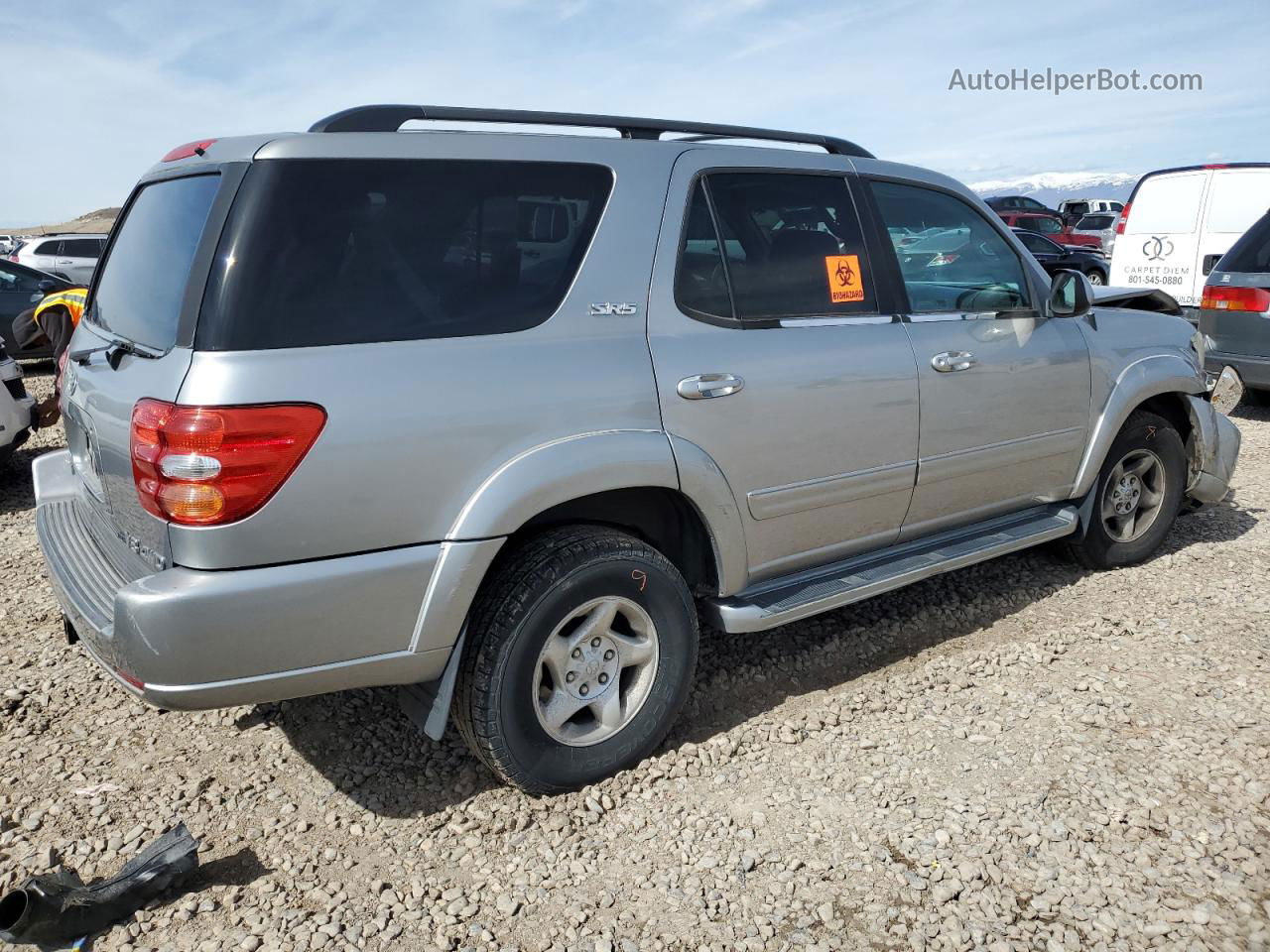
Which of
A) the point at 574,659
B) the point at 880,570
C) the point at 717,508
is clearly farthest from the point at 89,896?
the point at 880,570

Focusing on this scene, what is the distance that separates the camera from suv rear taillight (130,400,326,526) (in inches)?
91.8

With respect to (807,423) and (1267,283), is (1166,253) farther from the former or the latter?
(807,423)

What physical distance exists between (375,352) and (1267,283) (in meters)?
7.63

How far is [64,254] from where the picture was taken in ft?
68.0

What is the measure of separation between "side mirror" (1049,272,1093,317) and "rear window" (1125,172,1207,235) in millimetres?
7511

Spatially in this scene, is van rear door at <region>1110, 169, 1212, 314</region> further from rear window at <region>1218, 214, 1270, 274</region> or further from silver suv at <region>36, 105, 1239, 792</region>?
silver suv at <region>36, 105, 1239, 792</region>

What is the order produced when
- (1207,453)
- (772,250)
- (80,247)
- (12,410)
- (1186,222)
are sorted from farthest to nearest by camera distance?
(80,247)
(1186,222)
(12,410)
(1207,453)
(772,250)

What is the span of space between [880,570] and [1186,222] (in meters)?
8.84

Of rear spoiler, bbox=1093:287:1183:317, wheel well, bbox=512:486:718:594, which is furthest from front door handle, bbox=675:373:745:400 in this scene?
rear spoiler, bbox=1093:287:1183:317

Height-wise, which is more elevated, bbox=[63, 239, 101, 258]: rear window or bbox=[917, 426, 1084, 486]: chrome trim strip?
bbox=[63, 239, 101, 258]: rear window

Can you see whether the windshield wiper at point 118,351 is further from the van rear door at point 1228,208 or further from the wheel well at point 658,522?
the van rear door at point 1228,208

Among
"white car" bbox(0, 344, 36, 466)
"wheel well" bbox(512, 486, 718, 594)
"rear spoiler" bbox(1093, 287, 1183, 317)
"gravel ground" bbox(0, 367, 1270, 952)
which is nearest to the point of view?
"gravel ground" bbox(0, 367, 1270, 952)

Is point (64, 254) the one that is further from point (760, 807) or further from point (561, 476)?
point (760, 807)

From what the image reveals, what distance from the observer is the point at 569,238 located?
116 inches
